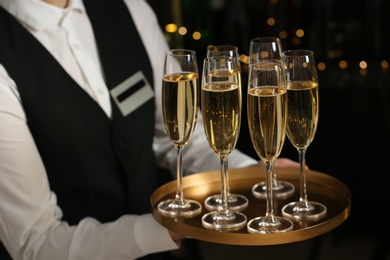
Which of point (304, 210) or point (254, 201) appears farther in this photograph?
point (254, 201)

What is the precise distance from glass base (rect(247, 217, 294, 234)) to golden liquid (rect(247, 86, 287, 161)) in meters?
0.16

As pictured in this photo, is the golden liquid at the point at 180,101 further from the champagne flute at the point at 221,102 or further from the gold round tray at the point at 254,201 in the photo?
the gold round tray at the point at 254,201

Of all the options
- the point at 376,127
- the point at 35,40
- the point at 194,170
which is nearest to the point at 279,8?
the point at 376,127

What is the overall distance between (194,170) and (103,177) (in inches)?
11.0

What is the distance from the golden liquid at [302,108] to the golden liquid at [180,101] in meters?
0.20

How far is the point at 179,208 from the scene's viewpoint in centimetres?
176

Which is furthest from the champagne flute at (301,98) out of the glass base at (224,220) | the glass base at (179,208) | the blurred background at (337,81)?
the blurred background at (337,81)

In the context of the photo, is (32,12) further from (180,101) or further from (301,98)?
(301,98)

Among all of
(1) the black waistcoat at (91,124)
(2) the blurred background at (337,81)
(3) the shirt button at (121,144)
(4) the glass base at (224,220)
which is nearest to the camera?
(4) the glass base at (224,220)

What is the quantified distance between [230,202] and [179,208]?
0.12 metres

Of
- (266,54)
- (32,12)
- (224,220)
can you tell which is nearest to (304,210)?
(224,220)

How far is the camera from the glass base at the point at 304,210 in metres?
1.69

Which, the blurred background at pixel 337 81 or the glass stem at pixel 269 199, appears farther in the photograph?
the blurred background at pixel 337 81

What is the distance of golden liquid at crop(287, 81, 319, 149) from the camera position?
5.37 ft
